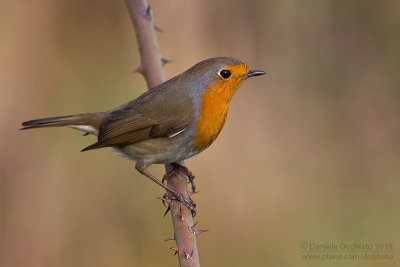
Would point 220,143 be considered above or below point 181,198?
above

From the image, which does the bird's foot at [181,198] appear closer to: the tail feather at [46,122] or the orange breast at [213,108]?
the orange breast at [213,108]

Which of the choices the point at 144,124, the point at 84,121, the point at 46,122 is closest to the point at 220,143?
the point at 144,124

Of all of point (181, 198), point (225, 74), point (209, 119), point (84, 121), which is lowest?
point (181, 198)

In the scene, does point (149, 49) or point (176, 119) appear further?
point (176, 119)

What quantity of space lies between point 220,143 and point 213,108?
1678mm

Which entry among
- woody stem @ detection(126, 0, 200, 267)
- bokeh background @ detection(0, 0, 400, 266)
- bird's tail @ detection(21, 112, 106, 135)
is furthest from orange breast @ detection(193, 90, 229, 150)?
bokeh background @ detection(0, 0, 400, 266)

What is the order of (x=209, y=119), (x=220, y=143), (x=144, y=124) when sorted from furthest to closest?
(x=220, y=143)
(x=144, y=124)
(x=209, y=119)

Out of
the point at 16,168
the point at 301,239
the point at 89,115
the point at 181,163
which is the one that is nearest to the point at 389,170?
the point at 301,239

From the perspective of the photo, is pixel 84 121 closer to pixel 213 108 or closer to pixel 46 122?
pixel 46 122

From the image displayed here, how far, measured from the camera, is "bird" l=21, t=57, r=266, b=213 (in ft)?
11.6

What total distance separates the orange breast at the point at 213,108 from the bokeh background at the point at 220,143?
1.58 meters

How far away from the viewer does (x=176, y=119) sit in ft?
11.8

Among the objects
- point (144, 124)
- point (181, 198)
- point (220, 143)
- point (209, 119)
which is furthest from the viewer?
point (220, 143)

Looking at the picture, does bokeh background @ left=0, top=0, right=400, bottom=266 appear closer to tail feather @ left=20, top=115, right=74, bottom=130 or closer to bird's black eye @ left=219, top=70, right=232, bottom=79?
tail feather @ left=20, top=115, right=74, bottom=130
